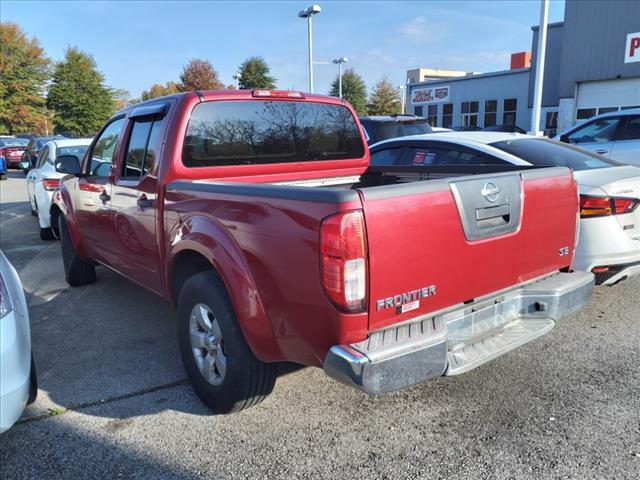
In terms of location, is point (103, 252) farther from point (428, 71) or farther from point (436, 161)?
point (428, 71)

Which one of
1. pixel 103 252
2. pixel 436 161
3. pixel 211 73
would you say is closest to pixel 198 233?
pixel 103 252

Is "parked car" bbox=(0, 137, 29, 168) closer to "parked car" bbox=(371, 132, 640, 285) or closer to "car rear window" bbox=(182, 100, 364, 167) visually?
A: "car rear window" bbox=(182, 100, 364, 167)

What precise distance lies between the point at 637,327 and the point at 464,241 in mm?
2652

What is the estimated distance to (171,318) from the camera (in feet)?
16.0

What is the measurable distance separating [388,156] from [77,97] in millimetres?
43673

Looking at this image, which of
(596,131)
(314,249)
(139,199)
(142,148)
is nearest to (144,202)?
(139,199)

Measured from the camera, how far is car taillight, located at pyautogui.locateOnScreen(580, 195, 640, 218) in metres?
4.24

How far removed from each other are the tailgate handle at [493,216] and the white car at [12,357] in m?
2.40

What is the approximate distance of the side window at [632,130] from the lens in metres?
8.77

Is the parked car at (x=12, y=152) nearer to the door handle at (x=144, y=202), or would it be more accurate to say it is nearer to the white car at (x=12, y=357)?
the door handle at (x=144, y=202)

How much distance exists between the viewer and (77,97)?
43.2m

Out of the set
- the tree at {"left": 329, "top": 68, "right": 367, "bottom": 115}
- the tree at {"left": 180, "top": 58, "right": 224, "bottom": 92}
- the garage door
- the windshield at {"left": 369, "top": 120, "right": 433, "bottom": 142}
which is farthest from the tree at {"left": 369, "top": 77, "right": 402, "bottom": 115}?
the windshield at {"left": 369, "top": 120, "right": 433, "bottom": 142}

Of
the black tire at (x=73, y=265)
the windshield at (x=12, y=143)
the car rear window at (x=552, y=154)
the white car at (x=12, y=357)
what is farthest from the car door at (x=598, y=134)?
the windshield at (x=12, y=143)

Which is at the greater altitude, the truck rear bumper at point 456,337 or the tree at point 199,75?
the tree at point 199,75
